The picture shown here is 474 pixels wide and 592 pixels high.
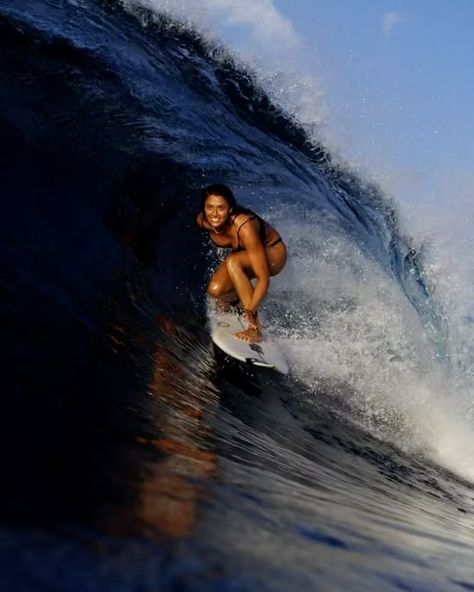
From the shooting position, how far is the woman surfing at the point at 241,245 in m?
4.46

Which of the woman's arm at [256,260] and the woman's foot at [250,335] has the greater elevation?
the woman's arm at [256,260]

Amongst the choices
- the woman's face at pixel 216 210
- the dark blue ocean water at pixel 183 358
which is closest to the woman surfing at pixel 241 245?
the woman's face at pixel 216 210

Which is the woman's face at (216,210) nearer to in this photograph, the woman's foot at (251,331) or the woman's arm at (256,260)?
the woman's arm at (256,260)

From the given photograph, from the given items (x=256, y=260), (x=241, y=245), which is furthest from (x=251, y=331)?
(x=241, y=245)

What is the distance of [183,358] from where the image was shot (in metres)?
3.61

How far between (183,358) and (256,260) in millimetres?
1281

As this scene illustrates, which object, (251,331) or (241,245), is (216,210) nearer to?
(241,245)

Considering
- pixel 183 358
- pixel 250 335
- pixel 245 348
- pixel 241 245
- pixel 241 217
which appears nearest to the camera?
pixel 183 358

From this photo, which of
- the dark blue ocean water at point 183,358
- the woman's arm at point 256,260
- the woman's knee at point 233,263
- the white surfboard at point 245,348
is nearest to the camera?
the dark blue ocean water at point 183,358

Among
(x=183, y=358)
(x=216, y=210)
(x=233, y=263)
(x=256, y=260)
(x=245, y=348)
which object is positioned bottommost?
(x=183, y=358)

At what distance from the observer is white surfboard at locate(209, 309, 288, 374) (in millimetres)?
4109

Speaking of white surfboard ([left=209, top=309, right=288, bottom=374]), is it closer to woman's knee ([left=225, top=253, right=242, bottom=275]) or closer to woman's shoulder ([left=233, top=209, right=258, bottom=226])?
woman's knee ([left=225, top=253, right=242, bottom=275])

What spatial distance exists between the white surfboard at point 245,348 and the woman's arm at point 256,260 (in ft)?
0.80

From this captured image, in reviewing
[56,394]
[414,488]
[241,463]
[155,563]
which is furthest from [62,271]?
[155,563]
